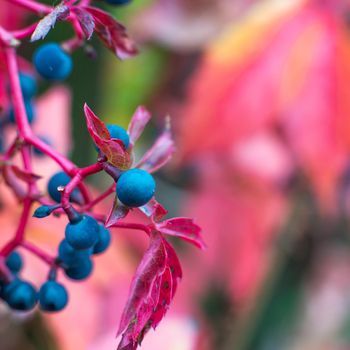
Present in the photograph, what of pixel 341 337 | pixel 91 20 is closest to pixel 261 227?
pixel 341 337

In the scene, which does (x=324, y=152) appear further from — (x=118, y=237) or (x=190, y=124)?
(x=118, y=237)

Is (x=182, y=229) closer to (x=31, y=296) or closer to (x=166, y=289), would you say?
(x=166, y=289)

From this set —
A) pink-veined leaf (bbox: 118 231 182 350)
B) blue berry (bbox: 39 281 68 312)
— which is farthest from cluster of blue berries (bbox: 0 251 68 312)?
pink-veined leaf (bbox: 118 231 182 350)

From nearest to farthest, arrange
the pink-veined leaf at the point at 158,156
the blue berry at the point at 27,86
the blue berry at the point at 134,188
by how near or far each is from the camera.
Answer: the blue berry at the point at 134,188, the pink-veined leaf at the point at 158,156, the blue berry at the point at 27,86

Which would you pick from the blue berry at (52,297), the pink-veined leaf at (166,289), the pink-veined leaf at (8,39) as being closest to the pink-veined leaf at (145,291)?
the pink-veined leaf at (166,289)

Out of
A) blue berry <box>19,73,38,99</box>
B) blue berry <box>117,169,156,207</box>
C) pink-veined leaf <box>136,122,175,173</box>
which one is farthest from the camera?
blue berry <box>19,73,38,99</box>

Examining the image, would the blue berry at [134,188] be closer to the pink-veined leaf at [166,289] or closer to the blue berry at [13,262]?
the pink-veined leaf at [166,289]

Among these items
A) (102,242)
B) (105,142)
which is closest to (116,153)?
(105,142)

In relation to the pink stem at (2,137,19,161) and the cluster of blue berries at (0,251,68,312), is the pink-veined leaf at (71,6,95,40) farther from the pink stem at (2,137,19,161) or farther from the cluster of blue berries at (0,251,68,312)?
the cluster of blue berries at (0,251,68,312)
